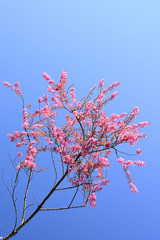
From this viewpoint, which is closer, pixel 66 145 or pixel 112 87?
pixel 66 145

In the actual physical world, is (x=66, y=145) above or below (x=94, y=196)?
above

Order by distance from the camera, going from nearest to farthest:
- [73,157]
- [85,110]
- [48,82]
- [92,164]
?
[92,164]
[73,157]
[85,110]
[48,82]

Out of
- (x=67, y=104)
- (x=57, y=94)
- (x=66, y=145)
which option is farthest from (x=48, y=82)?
(x=66, y=145)

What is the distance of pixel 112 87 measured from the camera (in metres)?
8.01

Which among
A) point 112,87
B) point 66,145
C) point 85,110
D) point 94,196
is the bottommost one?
point 94,196

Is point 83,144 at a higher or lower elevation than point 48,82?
lower

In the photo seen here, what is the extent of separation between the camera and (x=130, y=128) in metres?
6.90

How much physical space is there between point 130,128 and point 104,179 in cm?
162

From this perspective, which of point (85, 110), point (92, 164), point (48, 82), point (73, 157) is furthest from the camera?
point (48, 82)

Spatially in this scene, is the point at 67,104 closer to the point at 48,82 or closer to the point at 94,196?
the point at 48,82

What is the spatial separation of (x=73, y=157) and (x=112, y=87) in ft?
8.55

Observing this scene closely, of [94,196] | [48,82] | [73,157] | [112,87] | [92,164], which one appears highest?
[48,82]

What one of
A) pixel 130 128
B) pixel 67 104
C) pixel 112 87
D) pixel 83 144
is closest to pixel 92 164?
pixel 83 144

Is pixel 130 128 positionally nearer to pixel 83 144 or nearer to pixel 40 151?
pixel 83 144
